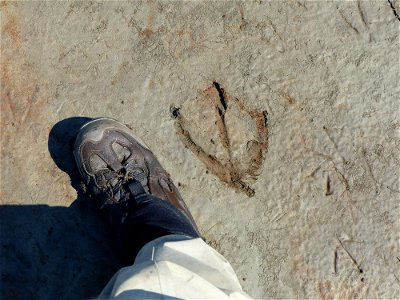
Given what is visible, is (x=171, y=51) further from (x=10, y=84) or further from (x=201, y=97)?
(x=10, y=84)

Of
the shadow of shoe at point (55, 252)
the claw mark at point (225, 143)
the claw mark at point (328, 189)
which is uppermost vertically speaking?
the claw mark at point (225, 143)

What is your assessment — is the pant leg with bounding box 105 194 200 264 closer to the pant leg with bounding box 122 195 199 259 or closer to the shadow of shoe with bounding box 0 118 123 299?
the pant leg with bounding box 122 195 199 259

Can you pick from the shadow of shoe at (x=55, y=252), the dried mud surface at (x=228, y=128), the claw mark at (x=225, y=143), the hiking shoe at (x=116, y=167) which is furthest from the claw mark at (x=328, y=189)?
the shadow of shoe at (x=55, y=252)

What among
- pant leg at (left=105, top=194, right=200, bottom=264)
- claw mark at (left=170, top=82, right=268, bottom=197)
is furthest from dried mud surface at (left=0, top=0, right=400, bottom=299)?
pant leg at (left=105, top=194, right=200, bottom=264)

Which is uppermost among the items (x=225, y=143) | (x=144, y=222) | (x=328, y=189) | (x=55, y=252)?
(x=225, y=143)

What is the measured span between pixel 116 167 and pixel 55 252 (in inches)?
15.5

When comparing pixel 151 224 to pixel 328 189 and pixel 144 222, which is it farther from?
pixel 328 189

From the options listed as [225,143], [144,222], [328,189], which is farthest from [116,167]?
[328,189]

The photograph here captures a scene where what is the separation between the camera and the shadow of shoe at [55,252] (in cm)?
199

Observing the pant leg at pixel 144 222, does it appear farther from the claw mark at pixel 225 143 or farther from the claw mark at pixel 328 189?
the claw mark at pixel 328 189

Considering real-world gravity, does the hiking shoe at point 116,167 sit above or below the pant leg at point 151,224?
above

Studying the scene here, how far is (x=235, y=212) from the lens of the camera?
2.05 meters

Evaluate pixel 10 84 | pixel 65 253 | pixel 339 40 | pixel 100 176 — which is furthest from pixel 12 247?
pixel 339 40

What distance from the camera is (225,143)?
2.10 metres
